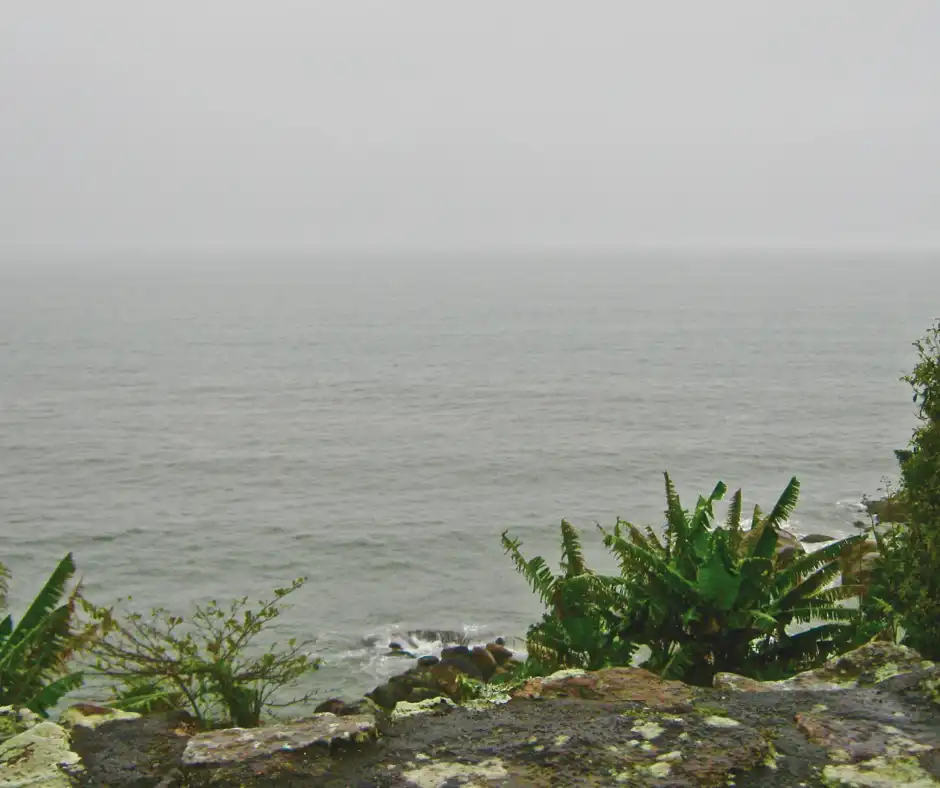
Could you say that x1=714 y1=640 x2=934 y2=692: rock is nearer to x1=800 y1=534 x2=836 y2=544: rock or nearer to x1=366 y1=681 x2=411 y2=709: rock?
x1=366 y1=681 x2=411 y2=709: rock

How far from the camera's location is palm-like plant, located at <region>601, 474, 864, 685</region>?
9.98 m

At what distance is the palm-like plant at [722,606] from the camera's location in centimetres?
998

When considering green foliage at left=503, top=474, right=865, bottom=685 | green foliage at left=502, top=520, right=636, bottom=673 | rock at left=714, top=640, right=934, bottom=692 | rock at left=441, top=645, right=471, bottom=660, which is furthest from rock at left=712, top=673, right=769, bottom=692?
rock at left=441, top=645, right=471, bottom=660

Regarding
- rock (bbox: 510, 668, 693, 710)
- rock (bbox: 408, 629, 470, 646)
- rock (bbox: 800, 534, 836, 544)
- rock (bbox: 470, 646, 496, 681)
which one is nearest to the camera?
rock (bbox: 510, 668, 693, 710)

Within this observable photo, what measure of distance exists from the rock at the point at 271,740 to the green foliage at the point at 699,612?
15.6 ft

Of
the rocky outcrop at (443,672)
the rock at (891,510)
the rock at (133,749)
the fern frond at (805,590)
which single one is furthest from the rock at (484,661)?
the rock at (133,749)

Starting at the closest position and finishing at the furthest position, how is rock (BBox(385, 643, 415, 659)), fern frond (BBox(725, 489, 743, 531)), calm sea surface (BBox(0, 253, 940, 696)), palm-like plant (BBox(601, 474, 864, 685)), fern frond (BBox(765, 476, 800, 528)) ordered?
palm-like plant (BBox(601, 474, 864, 685)) < fern frond (BBox(765, 476, 800, 528)) < fern frond (BBox(725, 489, 743, 531)) < rock (BBox(385, 643, 415, 659)) < calm sea surface (BBox(0, 253, 940, 696))

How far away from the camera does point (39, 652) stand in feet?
34.1

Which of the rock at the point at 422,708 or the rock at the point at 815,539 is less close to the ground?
the rock at the point at 422,708

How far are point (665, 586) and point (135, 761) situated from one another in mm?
6442

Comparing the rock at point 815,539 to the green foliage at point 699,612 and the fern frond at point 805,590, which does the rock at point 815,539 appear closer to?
the green foliage at point 699,612

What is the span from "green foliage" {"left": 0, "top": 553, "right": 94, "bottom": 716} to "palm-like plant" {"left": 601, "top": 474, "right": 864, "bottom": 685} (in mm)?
5950

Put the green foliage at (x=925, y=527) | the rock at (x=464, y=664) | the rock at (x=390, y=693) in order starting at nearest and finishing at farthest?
the green foliage at (x=925, y=527) → the rock at (x=390, y=693) → the rock at (x=464, y=664)

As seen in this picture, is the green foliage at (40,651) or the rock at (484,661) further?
the rock at (484,661)
